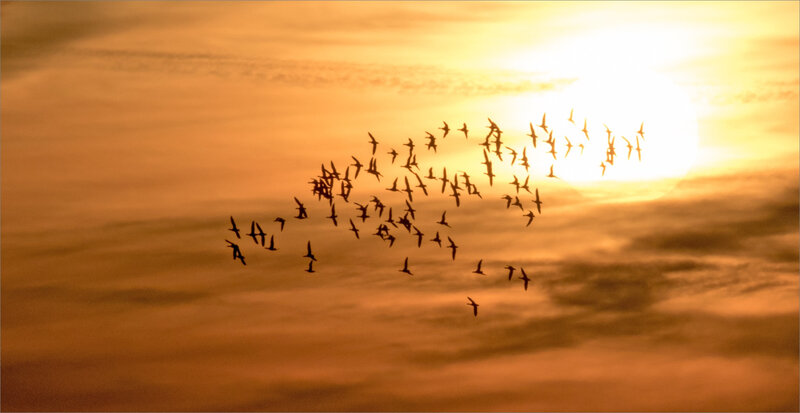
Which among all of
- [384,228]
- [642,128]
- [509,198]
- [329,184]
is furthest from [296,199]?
[642,128]

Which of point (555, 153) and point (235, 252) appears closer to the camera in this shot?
point (555, 153)

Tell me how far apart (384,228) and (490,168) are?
686cm

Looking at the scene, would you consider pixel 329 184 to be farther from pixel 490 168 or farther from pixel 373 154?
pixel 490 168

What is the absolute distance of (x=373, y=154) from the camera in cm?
7038

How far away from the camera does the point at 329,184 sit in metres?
73.4

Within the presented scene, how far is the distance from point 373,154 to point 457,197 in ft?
15.5

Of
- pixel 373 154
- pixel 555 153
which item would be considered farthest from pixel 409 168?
pixel 555 153

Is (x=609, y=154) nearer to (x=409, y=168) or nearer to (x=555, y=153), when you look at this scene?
(x=555, y=153)

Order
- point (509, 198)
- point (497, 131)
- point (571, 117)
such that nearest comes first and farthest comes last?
point (571, 117), point (497, 131), point (509, 198)

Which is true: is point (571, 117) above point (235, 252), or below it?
above

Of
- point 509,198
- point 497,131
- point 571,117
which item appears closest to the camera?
point 571,117

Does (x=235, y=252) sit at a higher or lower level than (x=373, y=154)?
lower

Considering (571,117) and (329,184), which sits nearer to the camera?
(571,117)

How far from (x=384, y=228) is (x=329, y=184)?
24.1 feet
